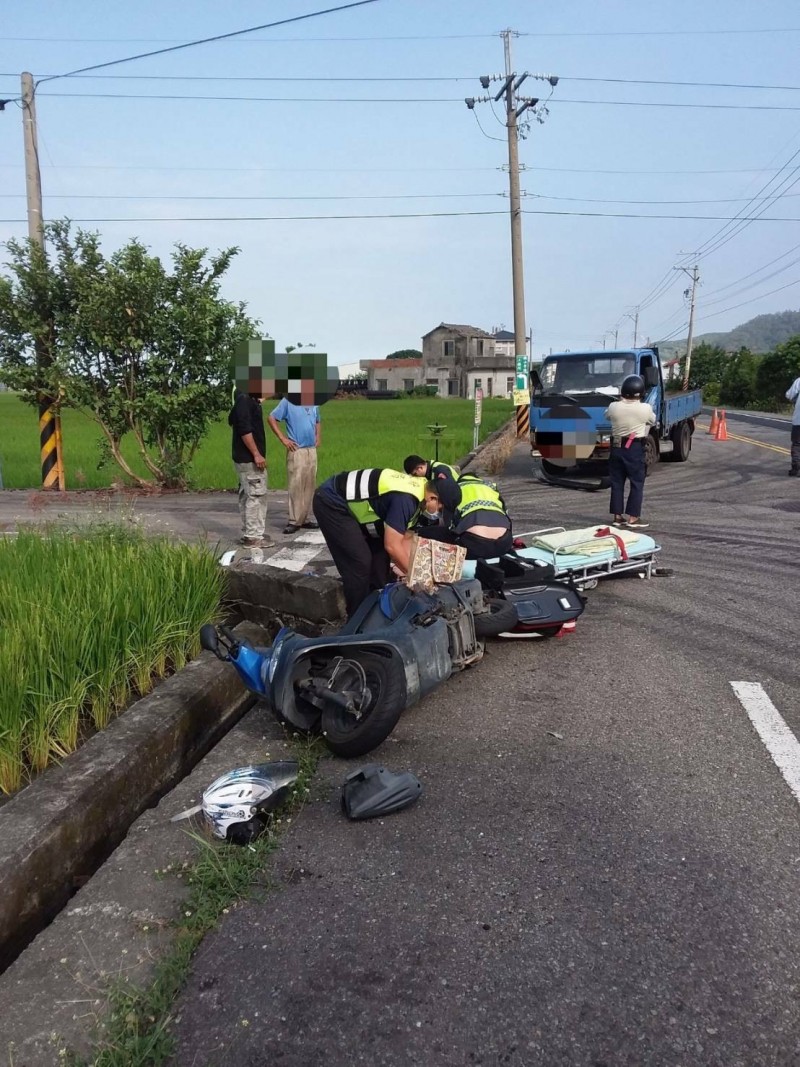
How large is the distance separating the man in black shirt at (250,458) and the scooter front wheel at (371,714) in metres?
4.06

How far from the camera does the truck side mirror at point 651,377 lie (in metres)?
13.4

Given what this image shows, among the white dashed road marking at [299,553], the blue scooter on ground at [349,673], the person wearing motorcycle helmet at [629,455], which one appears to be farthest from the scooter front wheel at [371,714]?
the person wearing motorcycle helmet at [629,455]

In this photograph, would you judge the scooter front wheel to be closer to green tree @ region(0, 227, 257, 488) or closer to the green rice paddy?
the green rice paddy

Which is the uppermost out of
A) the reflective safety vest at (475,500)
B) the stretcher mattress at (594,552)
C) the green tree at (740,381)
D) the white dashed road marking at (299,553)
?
the green tree at (740,381)

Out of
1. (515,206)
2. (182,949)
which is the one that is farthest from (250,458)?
(515,206)

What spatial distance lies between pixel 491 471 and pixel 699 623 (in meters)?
9.53

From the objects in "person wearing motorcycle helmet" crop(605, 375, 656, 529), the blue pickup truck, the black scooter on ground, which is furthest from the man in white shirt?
the black scooter on ground

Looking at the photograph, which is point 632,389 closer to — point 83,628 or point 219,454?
point 83,628

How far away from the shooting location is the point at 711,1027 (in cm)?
202

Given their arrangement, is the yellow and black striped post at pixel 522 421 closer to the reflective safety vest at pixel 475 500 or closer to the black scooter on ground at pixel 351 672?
the reflective safety vest at pixel 475 500

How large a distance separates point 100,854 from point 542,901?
1.60 metres

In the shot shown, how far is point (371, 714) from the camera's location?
3447mm

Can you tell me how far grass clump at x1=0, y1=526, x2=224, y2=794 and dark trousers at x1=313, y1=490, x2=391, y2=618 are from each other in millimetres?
766

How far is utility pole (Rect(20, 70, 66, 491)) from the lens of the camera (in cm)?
1180
